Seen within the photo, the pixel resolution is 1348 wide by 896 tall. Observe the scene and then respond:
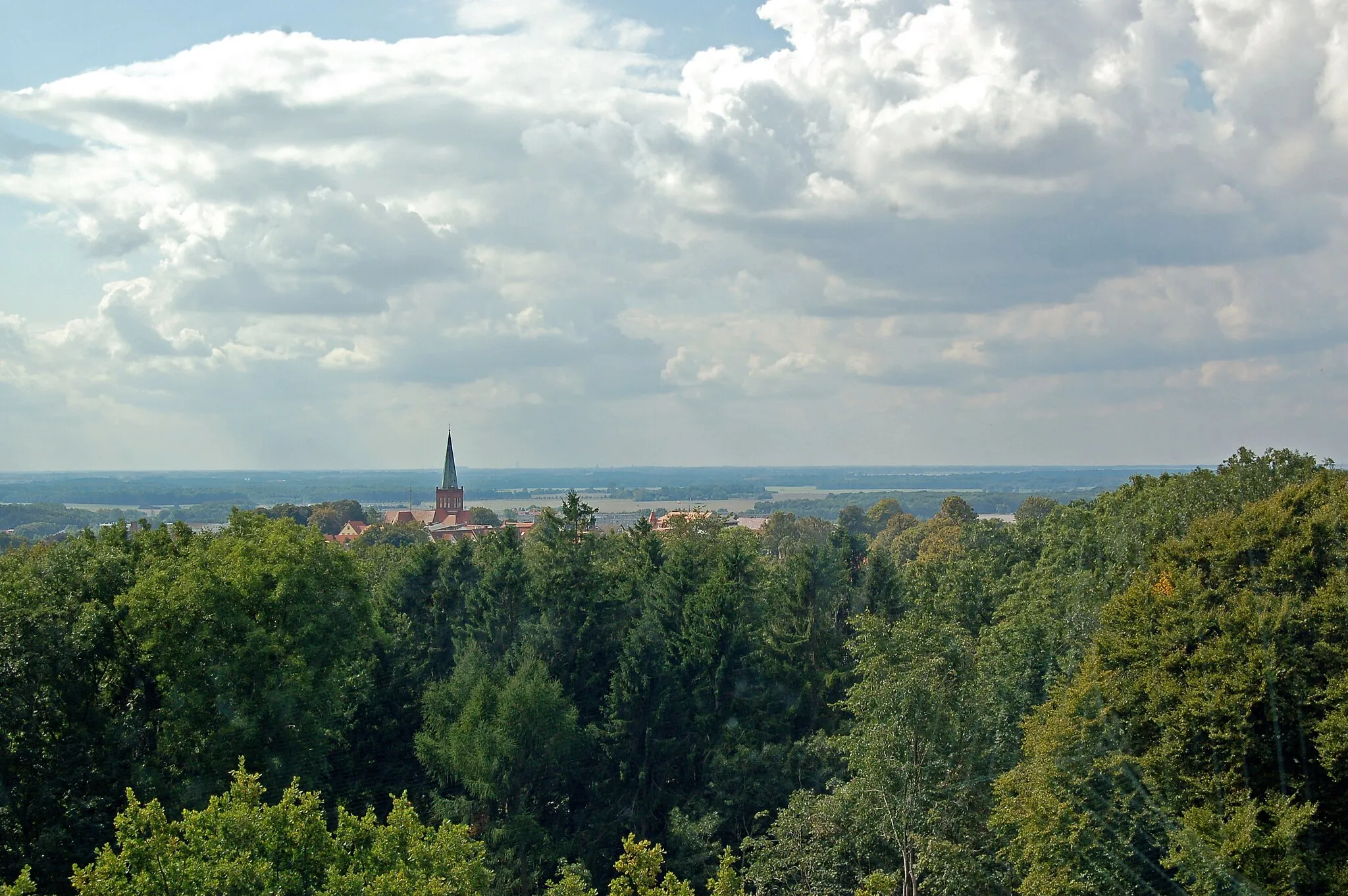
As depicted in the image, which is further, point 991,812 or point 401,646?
point 401,646

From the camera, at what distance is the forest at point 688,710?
18.4m

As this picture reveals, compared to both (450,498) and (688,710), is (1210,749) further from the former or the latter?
(450,498)

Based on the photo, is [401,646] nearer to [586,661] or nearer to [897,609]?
[586,661]

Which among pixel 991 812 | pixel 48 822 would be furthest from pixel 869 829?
pixel 48 822

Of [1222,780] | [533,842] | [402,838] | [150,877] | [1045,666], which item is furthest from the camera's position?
[533,842]

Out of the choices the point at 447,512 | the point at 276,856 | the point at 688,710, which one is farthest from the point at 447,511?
the point at 276,856

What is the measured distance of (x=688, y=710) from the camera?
38312 millimetres

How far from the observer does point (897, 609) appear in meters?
42.7

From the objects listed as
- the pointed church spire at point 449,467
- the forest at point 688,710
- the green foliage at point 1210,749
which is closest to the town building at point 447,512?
the pointed church spire at point 449,467

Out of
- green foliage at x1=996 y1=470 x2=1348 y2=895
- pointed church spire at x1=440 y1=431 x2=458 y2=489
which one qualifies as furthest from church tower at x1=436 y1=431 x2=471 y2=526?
green foliage at x1=996 y1=470 x2=1348 y2=895

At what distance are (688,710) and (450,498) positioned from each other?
439 feet

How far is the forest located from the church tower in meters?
111

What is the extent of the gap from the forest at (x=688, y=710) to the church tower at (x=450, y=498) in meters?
111

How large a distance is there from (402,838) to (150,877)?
3.79 m
